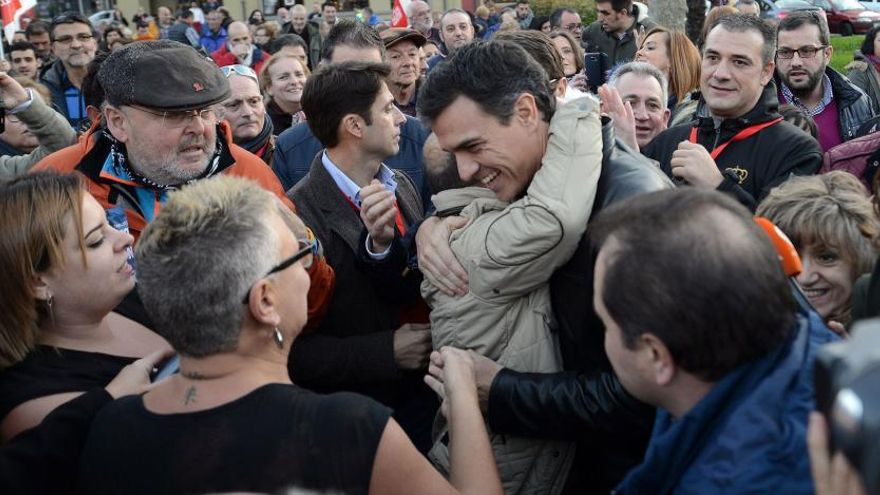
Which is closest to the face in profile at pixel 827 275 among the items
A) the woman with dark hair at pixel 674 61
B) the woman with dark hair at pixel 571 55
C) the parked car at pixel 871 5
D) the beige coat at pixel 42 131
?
the woman with dark hair at pixel 674 61

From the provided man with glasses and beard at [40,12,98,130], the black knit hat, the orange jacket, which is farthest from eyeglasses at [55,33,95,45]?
the black knit hat

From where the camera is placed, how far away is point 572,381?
7.52 feet

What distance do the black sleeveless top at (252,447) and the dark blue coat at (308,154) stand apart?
3.12 meters

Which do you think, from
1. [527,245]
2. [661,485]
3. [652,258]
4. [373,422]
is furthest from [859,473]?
[527,245]

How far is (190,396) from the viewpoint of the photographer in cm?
192

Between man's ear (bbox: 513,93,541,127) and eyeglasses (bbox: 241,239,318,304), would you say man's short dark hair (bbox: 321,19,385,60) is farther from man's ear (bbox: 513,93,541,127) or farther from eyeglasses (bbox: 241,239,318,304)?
eyeglasses (bbox: 241,239,318,304)

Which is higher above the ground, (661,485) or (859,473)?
(859,473)

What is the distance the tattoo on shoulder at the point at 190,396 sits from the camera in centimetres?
191

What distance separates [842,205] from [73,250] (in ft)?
7.86

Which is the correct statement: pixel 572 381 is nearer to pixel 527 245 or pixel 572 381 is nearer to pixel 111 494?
pixel 527 245

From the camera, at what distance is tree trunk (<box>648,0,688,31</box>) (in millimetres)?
11617

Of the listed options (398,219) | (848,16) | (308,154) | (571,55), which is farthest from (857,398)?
(848,16)

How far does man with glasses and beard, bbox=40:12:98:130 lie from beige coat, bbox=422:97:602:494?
6255mm

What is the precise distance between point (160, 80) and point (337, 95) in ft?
2.30
